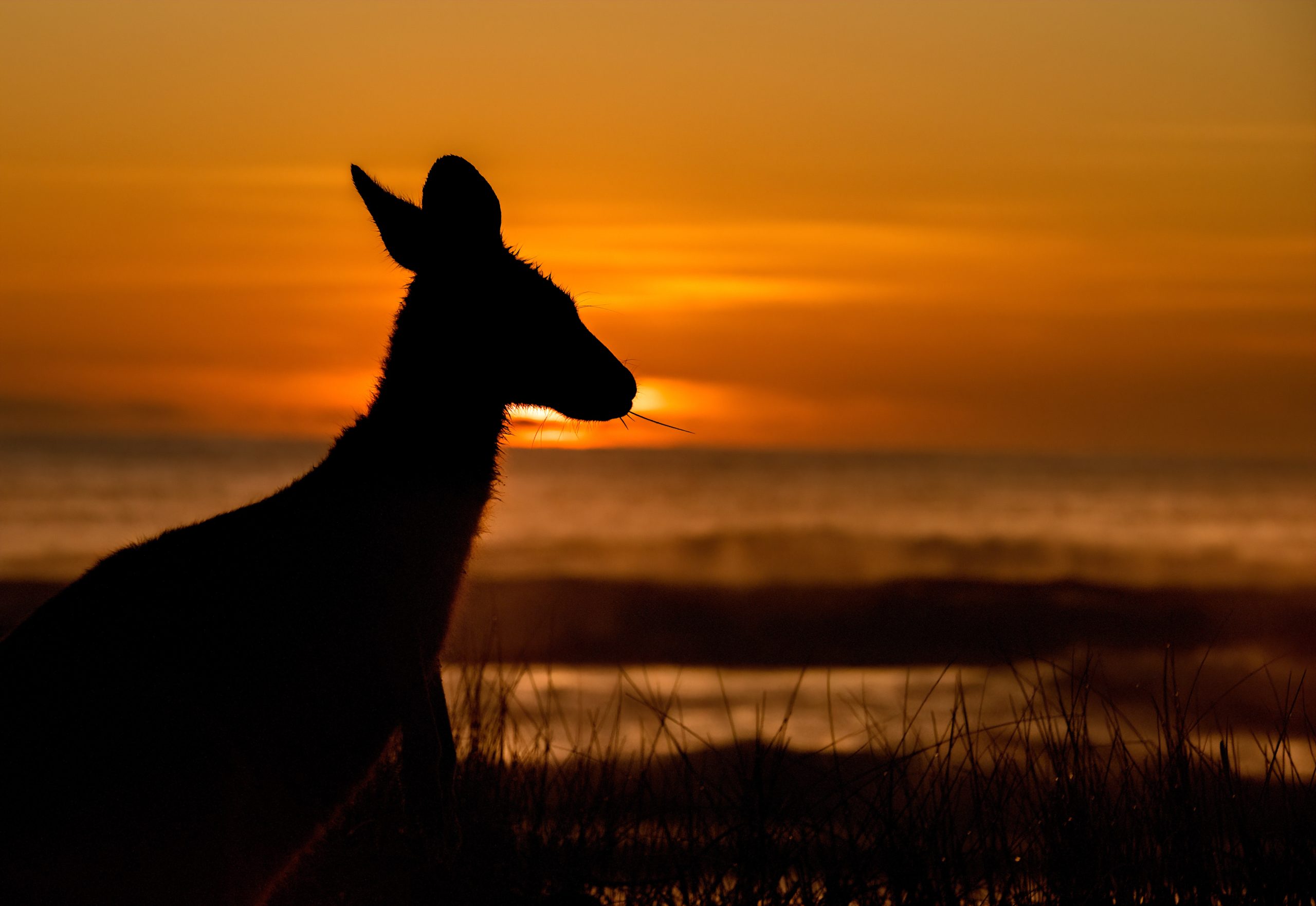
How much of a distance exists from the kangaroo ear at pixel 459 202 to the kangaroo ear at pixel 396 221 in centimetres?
4

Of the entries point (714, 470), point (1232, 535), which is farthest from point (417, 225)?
point (714, 470)

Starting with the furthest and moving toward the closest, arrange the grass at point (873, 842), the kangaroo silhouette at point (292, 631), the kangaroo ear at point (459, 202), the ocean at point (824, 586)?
the ocean at point (824, 586) → the grass at point (873, 842) → the kangaroo ear at point (459, 202) → the kangaroo silhouette at point (292, 631)

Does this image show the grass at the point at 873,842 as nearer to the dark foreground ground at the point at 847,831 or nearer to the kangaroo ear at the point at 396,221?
the dark foreground ground at the point at 847,831

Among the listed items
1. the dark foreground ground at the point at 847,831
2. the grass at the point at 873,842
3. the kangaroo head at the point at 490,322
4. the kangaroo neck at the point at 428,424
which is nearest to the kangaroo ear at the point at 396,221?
the kangaroo head at the point at 490,322

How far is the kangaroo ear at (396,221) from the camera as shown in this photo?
3.40 meters

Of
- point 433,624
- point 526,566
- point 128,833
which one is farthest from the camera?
point 526,566

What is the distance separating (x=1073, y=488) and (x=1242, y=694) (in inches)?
1681

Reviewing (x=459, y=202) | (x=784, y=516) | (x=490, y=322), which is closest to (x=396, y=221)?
(x=459, y=202)

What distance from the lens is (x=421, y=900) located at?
397 centimetres

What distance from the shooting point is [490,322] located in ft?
11.8

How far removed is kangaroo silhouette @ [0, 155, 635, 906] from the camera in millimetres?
2732

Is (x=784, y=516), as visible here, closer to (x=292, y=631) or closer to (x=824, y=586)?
(x=824, y=586)

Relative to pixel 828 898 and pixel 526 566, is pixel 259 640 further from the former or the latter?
pixel 526 566

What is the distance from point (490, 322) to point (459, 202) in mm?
358
